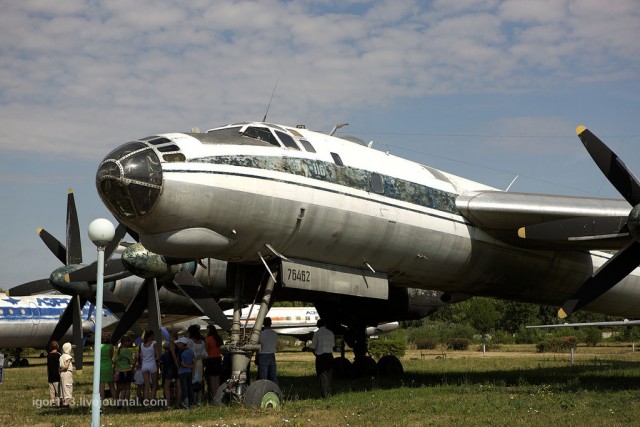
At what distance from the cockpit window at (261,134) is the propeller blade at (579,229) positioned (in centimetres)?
522

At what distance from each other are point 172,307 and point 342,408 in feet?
38.6

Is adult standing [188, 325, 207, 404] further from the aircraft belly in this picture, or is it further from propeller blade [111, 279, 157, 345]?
propeller blade [111, 279, 157, 345]

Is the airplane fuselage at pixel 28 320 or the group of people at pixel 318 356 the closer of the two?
the group of people at pixel 318 356

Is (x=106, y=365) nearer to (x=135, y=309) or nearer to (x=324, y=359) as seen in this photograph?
(x=135, y=309)

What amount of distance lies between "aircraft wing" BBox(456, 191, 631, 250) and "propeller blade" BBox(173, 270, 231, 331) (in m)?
5.76

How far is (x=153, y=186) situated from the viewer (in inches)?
470

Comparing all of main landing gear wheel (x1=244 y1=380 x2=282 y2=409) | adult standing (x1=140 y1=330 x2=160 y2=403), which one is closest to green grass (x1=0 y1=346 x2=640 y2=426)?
main landing gear wheel (x1=244 y1=380 x2=282 y2=409)

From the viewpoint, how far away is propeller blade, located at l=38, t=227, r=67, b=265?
22891mm

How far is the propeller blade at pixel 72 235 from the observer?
72.5 ft

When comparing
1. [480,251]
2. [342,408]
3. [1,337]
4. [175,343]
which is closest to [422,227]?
[480,251]

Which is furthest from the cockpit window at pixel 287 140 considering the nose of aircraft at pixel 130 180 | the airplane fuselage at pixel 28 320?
the airplane fuselage at pixel 28 320

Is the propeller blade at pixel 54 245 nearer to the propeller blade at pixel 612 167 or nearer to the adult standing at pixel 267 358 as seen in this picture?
the adult standing at pixel 267 358

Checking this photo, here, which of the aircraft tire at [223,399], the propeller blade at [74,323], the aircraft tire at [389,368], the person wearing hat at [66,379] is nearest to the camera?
the aircraft tire at [223,399]

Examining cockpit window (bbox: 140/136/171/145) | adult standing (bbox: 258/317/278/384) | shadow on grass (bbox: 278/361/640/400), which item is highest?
cockpit window (bbox: 140/136/171/145)
